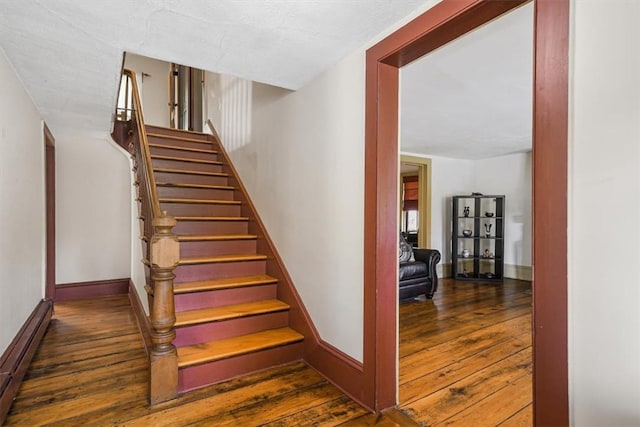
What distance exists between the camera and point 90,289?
4.29 metres

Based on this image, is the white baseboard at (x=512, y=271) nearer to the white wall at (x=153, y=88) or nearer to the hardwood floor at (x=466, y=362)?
the hardwood floor at (x=466, y=362)

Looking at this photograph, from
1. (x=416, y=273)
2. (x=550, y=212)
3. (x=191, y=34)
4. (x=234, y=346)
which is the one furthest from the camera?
(x=416, y=273)

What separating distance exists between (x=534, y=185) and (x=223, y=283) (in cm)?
222

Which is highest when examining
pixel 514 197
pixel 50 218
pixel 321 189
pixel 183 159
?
pixel 183 159

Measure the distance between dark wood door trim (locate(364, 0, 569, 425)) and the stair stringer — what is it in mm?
92

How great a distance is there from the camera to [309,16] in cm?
158

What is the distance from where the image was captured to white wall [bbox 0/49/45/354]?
2002mm

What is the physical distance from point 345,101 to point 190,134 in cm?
322

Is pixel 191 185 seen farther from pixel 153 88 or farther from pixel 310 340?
pixel 153 88

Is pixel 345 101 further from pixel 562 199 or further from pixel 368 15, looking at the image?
pixel 562 199

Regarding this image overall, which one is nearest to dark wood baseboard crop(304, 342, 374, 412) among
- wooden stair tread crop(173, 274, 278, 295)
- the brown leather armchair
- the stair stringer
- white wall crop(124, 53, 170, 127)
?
the stair stringer

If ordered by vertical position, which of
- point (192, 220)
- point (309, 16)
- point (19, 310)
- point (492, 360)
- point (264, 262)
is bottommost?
point (492, 360)

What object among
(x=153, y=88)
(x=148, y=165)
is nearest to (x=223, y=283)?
(x=148, y=165)

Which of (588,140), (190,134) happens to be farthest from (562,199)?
(190,134)
